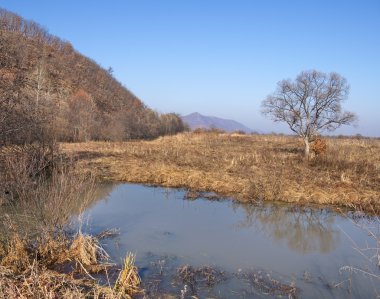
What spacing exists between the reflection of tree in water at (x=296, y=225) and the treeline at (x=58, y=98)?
268 inches

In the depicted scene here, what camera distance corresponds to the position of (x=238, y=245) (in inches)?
356

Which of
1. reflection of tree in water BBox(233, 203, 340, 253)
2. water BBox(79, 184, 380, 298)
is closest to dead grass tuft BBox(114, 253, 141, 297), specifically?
water BBox(79, 184, 380, 298)

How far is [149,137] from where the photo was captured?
154 feet

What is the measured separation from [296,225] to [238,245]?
2.69 metres

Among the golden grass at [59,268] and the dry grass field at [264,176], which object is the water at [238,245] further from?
the dry grass field at [264,176]

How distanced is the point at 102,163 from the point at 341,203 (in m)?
12.1

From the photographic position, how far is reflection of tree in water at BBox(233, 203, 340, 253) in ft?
31.3

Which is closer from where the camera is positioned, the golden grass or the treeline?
the golden grass

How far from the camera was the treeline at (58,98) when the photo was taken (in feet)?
32.7

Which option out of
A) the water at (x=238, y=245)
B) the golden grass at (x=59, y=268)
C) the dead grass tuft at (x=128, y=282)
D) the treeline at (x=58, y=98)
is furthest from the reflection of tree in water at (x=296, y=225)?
the treeline at (x=58, y=98)

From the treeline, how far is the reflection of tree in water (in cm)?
681

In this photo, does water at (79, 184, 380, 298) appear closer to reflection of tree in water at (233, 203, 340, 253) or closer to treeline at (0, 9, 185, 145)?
reflection of tree in water at (233, 203, 340, 253)

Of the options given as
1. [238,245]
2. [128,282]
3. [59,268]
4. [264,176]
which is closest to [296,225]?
[238,245]

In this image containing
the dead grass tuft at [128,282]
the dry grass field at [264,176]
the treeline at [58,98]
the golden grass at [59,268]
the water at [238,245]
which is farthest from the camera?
the dry grass field at [264,176]
